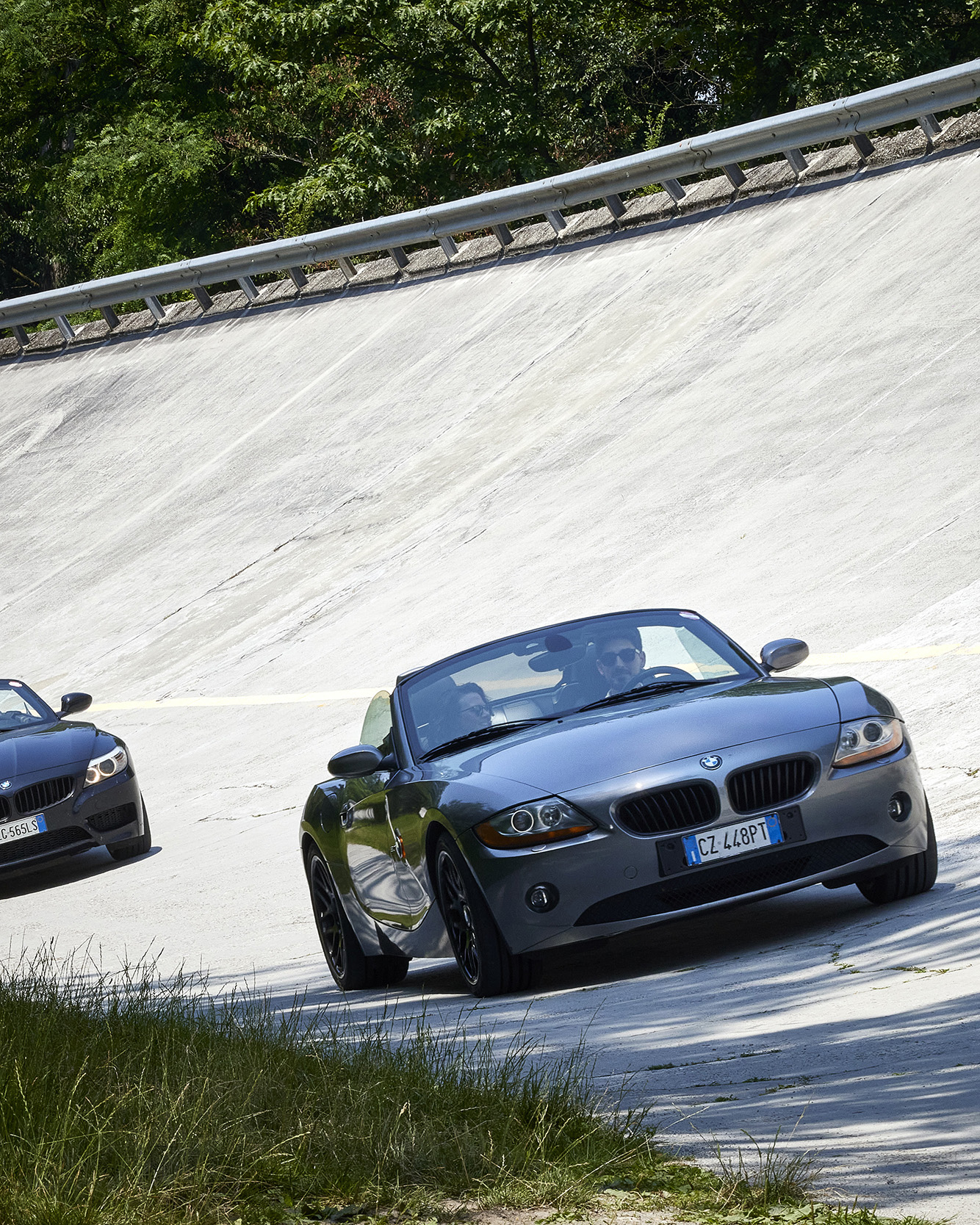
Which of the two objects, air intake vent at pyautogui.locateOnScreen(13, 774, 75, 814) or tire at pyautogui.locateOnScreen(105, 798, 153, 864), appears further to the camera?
tire at pyautogui.locateOnScreen(105, 798, 153, 864)

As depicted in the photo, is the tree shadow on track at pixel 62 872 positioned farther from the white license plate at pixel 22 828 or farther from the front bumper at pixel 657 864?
the front bumper at pixel 657 864

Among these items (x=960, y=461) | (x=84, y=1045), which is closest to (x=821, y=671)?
(x=960, y=461)

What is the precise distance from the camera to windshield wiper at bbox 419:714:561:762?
7125 mm

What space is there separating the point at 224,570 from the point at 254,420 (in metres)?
4.30

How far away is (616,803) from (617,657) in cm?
137

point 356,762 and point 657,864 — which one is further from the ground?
point 356,762

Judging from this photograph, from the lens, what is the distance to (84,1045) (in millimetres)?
5148

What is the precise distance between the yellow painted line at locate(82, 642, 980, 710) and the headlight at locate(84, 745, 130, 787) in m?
2.41

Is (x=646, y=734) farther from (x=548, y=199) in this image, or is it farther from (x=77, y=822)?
(x=548, y=199)

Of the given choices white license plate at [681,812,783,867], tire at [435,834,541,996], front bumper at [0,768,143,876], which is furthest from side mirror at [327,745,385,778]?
front bumper at [0,768,143,876]

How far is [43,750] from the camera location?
41.4 feet

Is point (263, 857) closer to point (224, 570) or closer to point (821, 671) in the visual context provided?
point (821, 671)

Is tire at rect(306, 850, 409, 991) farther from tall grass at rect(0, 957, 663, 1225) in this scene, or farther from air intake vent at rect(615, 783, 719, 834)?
tall grass at rect(0, 957, 663, 1225)

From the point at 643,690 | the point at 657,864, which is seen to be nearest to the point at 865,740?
the point at 657,864
